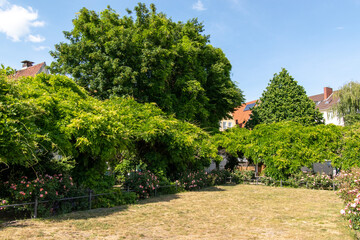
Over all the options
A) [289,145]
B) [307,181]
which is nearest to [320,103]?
[289,145]

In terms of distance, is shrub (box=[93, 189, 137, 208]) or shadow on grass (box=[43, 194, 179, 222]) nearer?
shadow on grass (box=[43, 194, 179, 222])

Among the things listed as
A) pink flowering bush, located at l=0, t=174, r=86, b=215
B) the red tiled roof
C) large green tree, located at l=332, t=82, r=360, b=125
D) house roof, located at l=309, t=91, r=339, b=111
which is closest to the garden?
pink flowering bush, located at l=0, t=174, r=86, b=215

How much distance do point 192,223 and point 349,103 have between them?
30.1 meters

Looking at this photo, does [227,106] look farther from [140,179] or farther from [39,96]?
[39,96]

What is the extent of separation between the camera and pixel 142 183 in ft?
50.9

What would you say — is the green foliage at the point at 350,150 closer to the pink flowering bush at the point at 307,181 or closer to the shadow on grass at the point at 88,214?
the pink flowering bush at the point at 307,181

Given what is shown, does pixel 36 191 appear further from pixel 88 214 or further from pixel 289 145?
pixel 289 145

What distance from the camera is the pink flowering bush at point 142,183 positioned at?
1508 centimetres

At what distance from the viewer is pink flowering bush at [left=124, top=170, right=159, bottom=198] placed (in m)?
15.1

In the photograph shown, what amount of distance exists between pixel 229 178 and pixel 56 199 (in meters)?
19.0

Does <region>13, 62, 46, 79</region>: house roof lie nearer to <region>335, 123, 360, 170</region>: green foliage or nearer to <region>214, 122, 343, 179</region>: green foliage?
<region>214, 122, 343, 179</region>: green foliage

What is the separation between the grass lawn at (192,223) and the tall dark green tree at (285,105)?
1893 centimetres

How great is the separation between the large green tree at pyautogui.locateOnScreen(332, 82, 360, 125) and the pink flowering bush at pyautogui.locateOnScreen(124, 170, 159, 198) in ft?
85.6

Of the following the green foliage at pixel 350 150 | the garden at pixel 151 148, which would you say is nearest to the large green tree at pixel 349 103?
the garden at pixel 151 148
